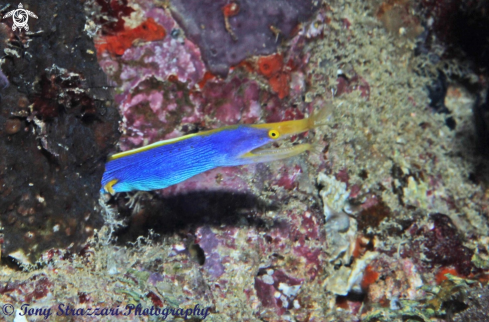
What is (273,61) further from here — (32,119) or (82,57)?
(32,119)

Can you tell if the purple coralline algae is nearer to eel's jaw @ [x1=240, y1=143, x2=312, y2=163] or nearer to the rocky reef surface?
the rocky reef surface

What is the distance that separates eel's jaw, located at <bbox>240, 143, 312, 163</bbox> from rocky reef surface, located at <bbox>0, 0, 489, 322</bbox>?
1.43 ft

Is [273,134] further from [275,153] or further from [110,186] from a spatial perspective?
[110,186]

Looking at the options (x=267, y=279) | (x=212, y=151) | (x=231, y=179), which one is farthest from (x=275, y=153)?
(x=267, y=279)

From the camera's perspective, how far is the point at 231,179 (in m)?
3.20

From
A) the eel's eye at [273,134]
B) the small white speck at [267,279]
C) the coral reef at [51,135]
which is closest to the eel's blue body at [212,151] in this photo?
the eel's eye at [273,134]

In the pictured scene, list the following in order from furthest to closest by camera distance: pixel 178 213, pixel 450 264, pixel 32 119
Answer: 1. pixel 450 264
2. pixel 178 213
3. pixel 32 119

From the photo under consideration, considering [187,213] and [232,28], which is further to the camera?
[187,213]

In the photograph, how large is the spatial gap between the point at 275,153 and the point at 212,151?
1.68 ft

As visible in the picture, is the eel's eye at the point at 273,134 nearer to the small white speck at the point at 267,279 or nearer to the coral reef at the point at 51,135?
the coral reef at the point at 51,135

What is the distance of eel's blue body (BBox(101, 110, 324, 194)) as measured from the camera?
7.93ft

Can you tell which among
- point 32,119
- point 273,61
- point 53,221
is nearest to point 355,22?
point 273,61

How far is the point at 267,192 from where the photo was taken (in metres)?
3.34

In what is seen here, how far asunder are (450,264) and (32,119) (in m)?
4.55
